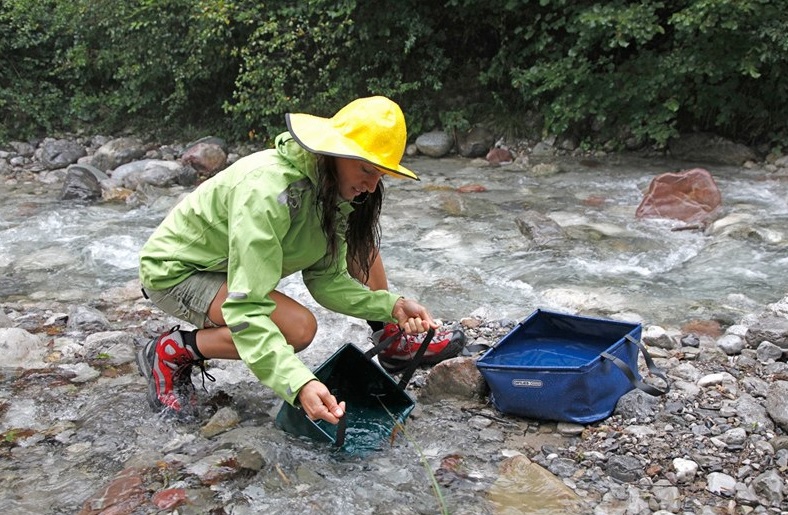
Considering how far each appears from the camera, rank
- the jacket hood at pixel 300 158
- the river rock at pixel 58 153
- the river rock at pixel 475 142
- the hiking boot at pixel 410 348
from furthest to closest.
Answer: the river rock at pixel 58 153 < the river rock at pixel 475 142 < the hiking boot at pixel 410 348 < the jacket hood at pixel 300 158

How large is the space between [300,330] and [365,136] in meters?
0.77

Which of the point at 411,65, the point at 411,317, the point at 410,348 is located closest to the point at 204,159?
the point at 411,65

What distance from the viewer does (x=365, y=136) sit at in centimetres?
218

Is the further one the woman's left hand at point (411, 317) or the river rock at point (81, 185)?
the river rock at point (81, 185)

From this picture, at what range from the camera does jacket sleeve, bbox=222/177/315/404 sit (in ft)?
7.07

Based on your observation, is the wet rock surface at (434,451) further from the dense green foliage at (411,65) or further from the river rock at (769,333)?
the dense green foliage at (411,65)

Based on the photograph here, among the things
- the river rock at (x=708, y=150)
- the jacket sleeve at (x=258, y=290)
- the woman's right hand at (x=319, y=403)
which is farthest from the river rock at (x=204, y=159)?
the woman's right hand at (x=319, y=403)

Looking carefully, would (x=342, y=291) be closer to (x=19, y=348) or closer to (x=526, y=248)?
(x=19, y=348)

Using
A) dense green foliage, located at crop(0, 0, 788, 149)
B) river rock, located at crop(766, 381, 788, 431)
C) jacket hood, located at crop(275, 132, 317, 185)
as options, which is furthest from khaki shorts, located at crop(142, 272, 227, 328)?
dense green foliage, located at crop(0, 0, 788, 149)

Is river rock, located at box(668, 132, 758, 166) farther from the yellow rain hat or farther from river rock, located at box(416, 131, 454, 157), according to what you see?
the yellow rain hat

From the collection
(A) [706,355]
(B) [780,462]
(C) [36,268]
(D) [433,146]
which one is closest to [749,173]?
(D) [433,146]

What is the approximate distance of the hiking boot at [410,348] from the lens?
10.2 feet

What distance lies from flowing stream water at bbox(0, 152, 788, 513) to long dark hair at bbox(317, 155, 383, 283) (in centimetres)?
62

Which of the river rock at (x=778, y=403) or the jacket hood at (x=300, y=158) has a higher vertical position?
the jacket hood at (x=300, y=158)
